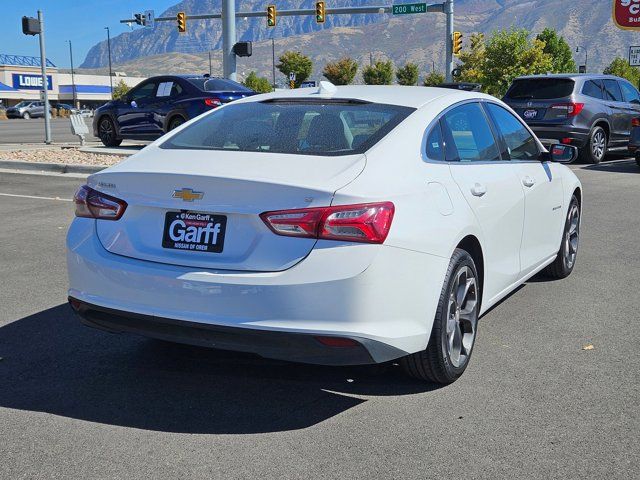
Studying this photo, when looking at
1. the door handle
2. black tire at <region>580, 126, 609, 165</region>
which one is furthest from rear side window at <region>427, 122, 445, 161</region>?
black tire at <region>580, 126, 609, 165</region>

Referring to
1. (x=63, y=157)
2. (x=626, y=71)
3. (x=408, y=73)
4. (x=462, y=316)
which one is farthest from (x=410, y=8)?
(x=408, y=73)

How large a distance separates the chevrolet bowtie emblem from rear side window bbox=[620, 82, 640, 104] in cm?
1630

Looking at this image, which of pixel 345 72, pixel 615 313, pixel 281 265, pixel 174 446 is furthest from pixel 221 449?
pixel 345 72

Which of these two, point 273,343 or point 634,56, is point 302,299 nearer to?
point 273,343

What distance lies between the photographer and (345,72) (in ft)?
264

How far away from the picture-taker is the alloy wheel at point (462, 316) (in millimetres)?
4309

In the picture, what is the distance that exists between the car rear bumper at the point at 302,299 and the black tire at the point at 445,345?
12cm

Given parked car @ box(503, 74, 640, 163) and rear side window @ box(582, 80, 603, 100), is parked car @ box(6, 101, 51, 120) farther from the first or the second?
rear side window @ box(582, 80, 603, 100)

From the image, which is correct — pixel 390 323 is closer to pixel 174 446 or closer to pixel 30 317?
pixel 174 446

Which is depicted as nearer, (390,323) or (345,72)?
(390,323)

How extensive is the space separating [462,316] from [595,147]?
1362 cm

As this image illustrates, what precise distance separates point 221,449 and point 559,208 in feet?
12.2

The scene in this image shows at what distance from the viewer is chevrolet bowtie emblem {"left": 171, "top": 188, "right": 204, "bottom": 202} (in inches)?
150

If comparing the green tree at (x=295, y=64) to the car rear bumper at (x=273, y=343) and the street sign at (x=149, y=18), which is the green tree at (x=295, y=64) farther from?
the car rear bumper at (x=273, y=343)
